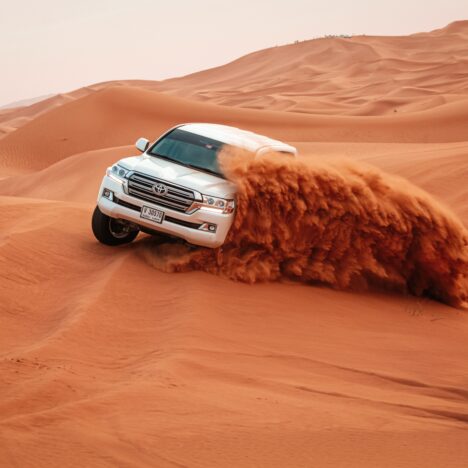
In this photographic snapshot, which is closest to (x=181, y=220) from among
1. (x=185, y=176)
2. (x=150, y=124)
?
→ (x=185, y=176)

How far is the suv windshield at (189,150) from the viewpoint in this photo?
32.6 ft

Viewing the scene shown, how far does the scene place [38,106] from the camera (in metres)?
74.4

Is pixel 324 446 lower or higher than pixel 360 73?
higher

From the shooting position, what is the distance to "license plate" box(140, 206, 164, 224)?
365 inches

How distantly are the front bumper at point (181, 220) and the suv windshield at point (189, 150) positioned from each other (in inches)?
30.2

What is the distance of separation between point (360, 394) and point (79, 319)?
2584 millimetres

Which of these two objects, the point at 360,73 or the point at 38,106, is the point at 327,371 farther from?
the point at 38,106

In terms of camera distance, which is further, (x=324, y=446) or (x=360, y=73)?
(x=360, y=73)

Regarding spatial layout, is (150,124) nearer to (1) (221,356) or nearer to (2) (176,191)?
(2) (176,191)

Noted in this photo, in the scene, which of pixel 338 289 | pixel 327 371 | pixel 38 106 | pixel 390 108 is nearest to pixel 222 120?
pixel 390 108

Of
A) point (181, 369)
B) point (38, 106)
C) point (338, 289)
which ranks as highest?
point (181, 369)

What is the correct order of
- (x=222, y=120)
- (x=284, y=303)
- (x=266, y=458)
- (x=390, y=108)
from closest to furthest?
(x=266, y=458)
(x=284, y=303)
(x=222, y=120)
(x=390, y=108)

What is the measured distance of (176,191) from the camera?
30.3 ft

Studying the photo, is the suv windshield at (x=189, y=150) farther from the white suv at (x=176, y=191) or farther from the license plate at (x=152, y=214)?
the license plate at (x=152, y=214)
